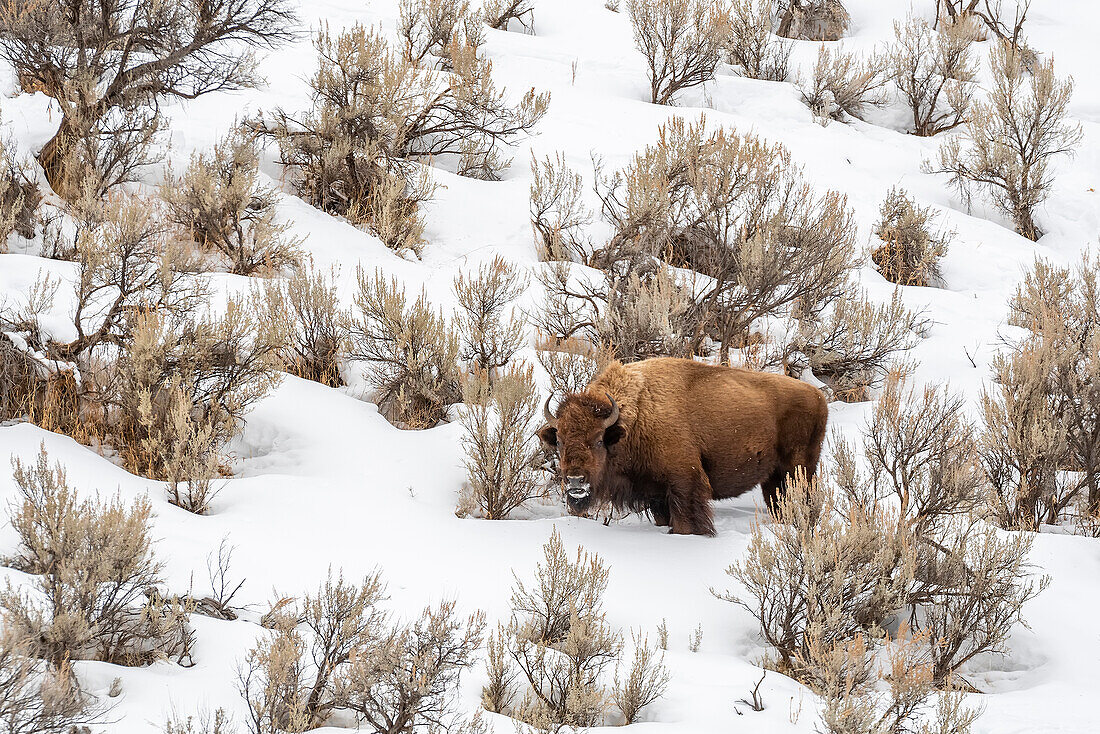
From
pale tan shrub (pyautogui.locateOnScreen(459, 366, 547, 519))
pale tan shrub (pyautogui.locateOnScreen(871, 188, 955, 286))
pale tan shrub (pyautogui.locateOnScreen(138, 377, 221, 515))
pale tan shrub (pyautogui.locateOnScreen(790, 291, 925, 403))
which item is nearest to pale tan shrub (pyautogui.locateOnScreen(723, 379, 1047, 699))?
pale tan shrub (pyautogui.locateOnScreen(459, 366, 547, 519))

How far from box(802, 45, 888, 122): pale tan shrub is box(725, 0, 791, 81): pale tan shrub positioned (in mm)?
847

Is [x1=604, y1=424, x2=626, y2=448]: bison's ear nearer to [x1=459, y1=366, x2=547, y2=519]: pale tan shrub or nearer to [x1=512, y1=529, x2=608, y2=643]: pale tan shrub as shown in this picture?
[x1=459, y1=366, x2=547, y2=519]: pale tan shrub

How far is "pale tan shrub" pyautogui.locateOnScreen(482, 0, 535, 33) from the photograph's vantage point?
1697 cm

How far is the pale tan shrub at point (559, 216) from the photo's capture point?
10586mm

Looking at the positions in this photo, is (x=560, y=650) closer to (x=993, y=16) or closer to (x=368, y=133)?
(x=368, y=133)

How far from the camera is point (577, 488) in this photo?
590 cm

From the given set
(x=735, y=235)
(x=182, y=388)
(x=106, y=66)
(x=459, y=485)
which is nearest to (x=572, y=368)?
(x=459, y=485)

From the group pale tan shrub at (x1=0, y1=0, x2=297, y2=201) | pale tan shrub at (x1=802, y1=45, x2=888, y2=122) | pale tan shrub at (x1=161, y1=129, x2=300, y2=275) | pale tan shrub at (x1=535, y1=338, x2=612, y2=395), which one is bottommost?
pale tan shrub at (x1=535, y1=338, x2=612, y2=395)

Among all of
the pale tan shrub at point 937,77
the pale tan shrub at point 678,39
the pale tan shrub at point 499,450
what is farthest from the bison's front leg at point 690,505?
the pale tan shrub at point 937,77

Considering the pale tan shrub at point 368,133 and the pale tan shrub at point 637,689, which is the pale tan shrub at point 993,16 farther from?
the pale tan shrub at point 637,689

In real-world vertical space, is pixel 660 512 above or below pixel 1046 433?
below

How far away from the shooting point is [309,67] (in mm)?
13828

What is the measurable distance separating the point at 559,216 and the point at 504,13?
8127mm

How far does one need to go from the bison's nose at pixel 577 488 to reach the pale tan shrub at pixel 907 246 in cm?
746
